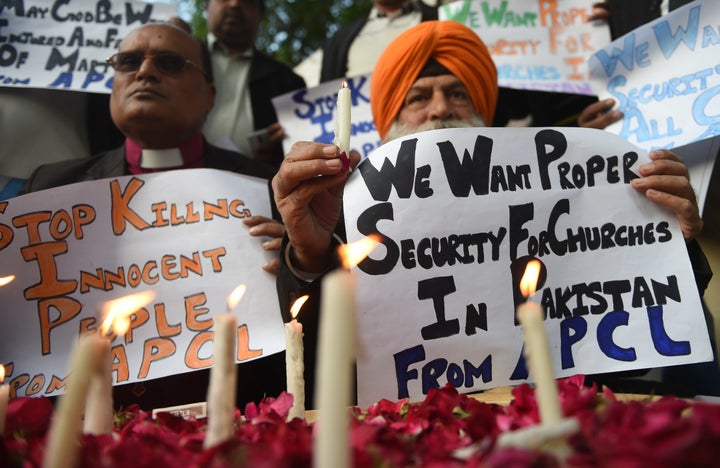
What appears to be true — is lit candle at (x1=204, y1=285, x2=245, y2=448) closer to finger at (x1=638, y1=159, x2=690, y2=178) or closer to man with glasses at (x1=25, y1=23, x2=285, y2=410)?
finger at (x1=638, y1=159, x2=690, y2=178)

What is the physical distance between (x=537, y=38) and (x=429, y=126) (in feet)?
4.16

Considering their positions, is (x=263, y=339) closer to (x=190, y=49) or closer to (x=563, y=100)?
(x=190, y=49)

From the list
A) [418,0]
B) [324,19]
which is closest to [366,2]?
[324,19]

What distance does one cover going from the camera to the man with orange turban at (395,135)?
197cm

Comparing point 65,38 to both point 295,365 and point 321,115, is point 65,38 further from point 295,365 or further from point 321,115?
point 295,365

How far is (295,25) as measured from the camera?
12672 millimetres

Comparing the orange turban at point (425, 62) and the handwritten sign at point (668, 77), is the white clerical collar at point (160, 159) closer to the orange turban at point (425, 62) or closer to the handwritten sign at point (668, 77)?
the orange turban at point (425, 62)

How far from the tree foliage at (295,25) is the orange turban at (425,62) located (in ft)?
31.2

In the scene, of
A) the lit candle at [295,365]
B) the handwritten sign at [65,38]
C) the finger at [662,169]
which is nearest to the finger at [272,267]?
the lit candle at [295,365]

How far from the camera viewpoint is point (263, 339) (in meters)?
2.16

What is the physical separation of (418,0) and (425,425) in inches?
141

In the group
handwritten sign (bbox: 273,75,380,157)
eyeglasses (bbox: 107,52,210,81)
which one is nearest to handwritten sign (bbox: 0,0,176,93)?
eyeglasses (bbox: 107,52,210,81)

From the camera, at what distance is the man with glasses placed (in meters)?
3.00

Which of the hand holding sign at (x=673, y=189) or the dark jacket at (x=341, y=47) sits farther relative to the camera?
the dark jacket at (x=341, y=47)
